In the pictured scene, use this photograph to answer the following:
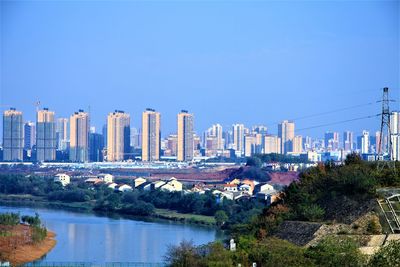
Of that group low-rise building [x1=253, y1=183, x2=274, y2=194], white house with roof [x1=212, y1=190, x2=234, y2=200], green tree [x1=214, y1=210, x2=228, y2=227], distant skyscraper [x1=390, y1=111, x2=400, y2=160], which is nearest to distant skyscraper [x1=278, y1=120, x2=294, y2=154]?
low-rise building [x1=253, y1=183, x2=274, y2=194]

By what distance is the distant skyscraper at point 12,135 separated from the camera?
1905 inches

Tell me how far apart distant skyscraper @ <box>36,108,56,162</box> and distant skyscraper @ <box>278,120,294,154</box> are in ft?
38.4

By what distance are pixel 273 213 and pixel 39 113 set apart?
1649 inches

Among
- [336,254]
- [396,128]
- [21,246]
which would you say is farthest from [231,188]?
[336,254]

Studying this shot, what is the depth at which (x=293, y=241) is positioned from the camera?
26.4ft

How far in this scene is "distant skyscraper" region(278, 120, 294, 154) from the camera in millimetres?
50312

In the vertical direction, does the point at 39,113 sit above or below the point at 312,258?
above

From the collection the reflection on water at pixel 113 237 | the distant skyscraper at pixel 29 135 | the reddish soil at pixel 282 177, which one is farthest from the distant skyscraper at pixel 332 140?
the reflection on water at pixel 113 237

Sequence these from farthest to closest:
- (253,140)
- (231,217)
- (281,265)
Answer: (253,140), (231,217), (281,265)

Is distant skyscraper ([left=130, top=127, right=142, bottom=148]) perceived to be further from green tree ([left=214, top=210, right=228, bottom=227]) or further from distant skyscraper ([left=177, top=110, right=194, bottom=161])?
green tree ([left=214, top=210, right=228, bottom=227])

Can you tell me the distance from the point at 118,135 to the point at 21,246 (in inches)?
1441

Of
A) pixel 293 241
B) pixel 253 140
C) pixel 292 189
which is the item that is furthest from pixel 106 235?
pixel 253 140

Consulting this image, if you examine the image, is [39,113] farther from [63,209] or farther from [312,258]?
[312,258]

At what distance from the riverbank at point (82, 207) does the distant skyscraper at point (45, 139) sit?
2185cm
